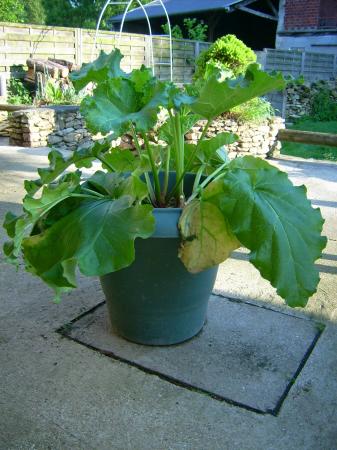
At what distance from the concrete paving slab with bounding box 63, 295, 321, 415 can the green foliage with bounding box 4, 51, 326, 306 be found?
47 centimetres

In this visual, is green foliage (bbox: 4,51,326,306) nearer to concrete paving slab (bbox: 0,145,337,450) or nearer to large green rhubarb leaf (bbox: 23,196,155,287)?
→ large green rhubarb leaf (bbox: 23,196,155,287)

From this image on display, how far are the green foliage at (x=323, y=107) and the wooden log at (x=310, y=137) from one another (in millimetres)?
10765

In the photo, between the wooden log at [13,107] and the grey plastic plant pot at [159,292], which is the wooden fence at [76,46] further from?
the grey plastic plant pot at [159,292]

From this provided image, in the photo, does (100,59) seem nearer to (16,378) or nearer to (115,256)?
(115,256)

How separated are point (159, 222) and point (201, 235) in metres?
0.19

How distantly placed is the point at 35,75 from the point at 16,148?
5094 millimetres

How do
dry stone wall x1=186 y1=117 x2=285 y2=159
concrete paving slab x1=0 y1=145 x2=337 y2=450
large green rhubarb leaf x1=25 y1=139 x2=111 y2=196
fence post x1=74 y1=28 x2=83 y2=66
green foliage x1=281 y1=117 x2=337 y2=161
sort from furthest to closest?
fence post x1=74 y1=28 x2=83 y2=66 < green foliage x1=281 y1=117 x2=337 y2=161 < dry stone wall x1=186 y1=117 x2=285 y2=159 < large green rhubarb leaf x1=25 y1=139 x2=111 y2=196 < concrete paving slab x1=0 y1=145 x2=337 y2=450

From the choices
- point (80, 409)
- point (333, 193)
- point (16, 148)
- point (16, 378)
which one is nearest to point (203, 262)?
point (80, 409)

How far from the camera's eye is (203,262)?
6.93 feet

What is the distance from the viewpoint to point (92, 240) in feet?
6.44

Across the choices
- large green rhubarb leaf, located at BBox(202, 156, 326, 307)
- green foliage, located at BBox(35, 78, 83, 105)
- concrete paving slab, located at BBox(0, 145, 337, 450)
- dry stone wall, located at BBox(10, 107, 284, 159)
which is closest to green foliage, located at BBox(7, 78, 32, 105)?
green foliage, located at BBox(35, 78, 83, 105)

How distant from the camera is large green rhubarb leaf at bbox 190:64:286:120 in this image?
194 cm

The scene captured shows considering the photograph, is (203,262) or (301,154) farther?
(301,154)

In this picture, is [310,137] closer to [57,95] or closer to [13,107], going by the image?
[13,107]
